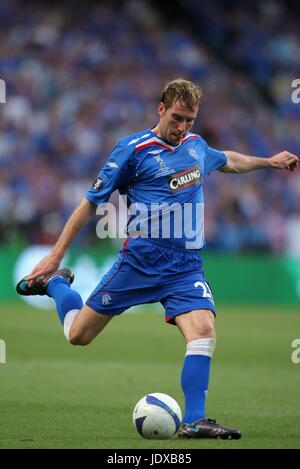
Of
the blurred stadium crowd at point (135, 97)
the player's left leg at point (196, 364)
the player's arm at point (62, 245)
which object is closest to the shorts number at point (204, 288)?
the player's left leg at point (196, 364)

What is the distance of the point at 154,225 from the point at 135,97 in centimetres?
1559

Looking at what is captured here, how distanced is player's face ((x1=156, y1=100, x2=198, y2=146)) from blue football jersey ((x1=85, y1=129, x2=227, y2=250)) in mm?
81

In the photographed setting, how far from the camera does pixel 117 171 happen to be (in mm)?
6531

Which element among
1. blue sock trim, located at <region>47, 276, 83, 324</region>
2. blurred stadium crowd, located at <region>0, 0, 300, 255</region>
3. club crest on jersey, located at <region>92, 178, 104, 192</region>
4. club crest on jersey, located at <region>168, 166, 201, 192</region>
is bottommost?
blue sock trim, located at <region>47, 276, 83, 324</region>

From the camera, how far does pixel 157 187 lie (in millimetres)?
6641

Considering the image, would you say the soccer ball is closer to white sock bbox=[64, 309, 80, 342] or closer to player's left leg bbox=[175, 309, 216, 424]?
player's left leg bbox=[175, 309, 216, 424]

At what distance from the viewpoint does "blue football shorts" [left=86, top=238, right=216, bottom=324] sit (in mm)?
6523

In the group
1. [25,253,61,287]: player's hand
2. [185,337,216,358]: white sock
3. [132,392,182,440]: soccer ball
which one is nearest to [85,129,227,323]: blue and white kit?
[185,337,216,358]: white sock

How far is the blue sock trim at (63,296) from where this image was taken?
7094 mm

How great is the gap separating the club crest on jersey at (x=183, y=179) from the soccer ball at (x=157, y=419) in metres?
1.45

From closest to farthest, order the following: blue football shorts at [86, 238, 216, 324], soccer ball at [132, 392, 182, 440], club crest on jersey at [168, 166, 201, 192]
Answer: soccer ball at [132, 392, 182, 440]
blue football shorts at [86, 238, 216, 324]
club crest on jersey at [168, 166, 201, 192]

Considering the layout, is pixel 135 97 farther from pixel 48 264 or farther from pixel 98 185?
pixel 48 264

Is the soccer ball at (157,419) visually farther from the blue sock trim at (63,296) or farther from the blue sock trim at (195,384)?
the blue sock trim at (63,296)
